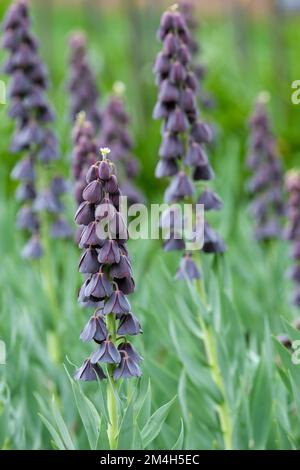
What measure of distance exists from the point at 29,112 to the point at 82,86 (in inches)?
51.8

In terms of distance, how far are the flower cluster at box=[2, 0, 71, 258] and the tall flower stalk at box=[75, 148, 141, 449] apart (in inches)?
83.8

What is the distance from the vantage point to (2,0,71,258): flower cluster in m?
4.50

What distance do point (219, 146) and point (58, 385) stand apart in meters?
3.66

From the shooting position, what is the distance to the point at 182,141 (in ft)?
11.5

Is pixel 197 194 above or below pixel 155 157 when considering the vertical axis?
below

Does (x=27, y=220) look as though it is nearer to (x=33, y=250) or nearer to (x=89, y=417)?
(x=33, y=250)

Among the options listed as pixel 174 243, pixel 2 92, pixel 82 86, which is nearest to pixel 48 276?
pixel 2 92

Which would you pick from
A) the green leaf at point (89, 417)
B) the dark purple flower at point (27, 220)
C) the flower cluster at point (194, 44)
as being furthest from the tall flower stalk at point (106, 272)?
the flower cluster at point (194, 44)

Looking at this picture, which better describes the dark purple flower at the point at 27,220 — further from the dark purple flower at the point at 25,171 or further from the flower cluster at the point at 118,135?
the flower cluster at the point at 118,135

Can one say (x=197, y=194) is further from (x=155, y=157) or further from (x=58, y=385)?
(x=155, y=157)

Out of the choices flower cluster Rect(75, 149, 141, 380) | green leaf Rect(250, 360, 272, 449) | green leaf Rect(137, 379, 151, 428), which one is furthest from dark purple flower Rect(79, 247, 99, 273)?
green leaf Rect(250, 360, 272, 449)

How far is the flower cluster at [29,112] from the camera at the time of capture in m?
4.50
